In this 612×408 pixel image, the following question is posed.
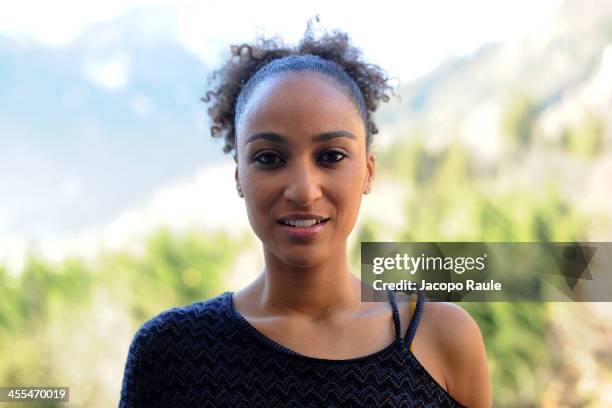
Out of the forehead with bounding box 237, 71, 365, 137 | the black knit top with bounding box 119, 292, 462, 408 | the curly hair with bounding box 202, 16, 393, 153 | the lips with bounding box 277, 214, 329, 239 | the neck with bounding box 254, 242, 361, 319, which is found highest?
the curly hair with bounding box 202, 16, 393, 153

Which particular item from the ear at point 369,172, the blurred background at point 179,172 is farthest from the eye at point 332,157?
the blurred background at point 179,172

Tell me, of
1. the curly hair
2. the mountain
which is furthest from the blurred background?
the curly hair

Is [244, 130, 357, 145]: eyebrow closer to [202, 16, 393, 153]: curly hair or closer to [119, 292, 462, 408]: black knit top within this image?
[202, 16, 393, 153]: curly hair

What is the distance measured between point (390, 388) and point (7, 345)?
2218mm

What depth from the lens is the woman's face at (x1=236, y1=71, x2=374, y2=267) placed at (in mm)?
1094

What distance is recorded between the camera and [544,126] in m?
2.94

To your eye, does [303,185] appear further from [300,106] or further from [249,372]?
[249,372]

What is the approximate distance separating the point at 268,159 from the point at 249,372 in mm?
351

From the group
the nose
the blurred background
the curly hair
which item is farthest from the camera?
the blurred background

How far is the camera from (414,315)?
1213mm

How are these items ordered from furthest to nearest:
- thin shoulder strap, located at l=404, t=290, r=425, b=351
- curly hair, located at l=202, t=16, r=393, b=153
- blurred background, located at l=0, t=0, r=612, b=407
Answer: blurred background, located at l=0, t=0, r=612, b=407 < curly hair, located at l=202, t=16, r=393, b=153 < thin shoulder strap, located at l=404, t=290, r=425, b=351

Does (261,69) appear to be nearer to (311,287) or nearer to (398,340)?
(311,287)

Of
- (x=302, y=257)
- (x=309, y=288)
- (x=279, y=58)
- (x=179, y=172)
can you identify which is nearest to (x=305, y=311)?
(x=309, y=288)

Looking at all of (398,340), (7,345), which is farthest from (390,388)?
(7,345)
